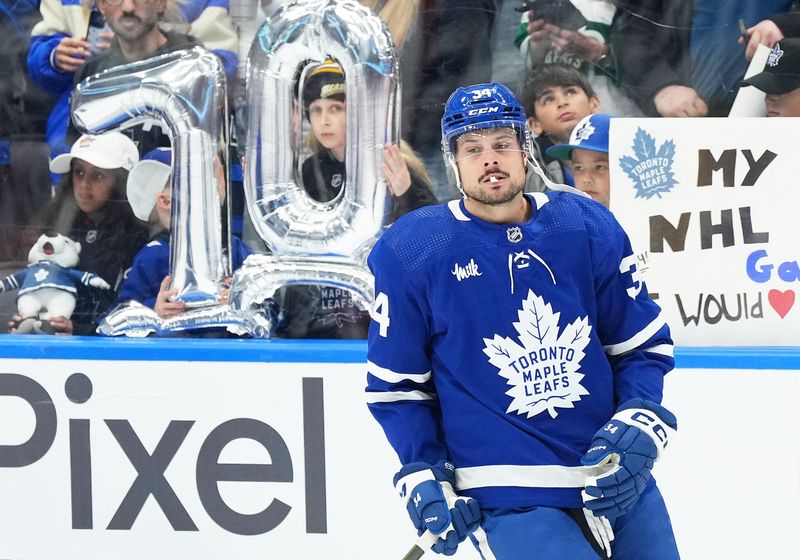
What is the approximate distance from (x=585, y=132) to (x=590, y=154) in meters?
0.06

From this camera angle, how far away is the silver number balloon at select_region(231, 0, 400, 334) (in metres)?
2.99

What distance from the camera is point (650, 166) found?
3.00 m

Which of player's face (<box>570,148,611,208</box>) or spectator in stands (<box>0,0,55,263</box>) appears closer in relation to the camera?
player's face (<box>570,148,611,208</box>)

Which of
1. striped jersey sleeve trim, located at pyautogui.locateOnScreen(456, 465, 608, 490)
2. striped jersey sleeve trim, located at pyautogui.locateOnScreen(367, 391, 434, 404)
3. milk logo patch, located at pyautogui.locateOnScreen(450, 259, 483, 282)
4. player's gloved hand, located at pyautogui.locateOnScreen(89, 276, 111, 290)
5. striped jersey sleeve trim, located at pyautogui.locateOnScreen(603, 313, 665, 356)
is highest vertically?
milk logo patch, located at pyautogui.locateOnScreen(450, 259, 483, 282)

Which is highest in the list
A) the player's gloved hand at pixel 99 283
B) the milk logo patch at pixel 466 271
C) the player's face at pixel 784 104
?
the player's face at pixel 784 104

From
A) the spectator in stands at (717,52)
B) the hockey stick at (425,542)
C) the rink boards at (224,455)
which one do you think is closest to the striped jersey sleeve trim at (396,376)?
the hockey stick at (425,542)

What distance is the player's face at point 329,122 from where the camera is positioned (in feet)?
10.3

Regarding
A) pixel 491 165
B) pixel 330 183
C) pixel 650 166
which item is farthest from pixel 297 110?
pixel 491 165

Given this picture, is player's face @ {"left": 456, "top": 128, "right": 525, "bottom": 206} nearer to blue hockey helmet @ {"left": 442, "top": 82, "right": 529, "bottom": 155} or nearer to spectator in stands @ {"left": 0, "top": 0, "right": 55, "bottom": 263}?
blue hockey helmet @ {"left": 442, "top": 82, "right": 529, "bottom": 155}

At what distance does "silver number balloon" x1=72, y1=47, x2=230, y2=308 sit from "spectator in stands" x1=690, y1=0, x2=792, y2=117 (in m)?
1.32

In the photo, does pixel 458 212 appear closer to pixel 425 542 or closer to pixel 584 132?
pixel 425 542

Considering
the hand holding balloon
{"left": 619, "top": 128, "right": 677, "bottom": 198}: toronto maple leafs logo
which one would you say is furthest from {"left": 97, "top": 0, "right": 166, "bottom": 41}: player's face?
{"left": 619, "top": 128, "right": 677, "bottom": 198}: toronto maple leafs logo

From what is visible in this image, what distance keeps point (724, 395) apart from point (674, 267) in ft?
1.27

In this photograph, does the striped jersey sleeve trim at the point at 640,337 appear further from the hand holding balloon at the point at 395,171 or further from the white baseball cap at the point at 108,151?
the white baseball cap at the point at 108,151
